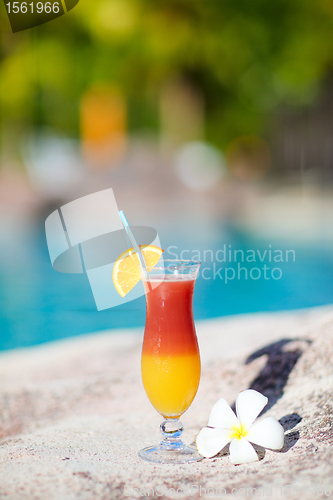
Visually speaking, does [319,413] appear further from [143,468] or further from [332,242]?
[332,242]

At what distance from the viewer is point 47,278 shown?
580 cm

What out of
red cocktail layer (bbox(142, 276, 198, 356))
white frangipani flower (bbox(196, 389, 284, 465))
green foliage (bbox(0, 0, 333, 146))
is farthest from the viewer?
green foliage (bbox(0, 0, 333, 146))

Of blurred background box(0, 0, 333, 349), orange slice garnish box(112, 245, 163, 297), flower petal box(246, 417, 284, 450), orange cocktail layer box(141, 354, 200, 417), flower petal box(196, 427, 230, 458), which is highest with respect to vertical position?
orange slice garnish box(112, 245, 163, 297)

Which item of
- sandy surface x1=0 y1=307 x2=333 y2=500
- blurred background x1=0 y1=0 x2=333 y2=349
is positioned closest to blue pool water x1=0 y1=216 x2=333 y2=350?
blurred background x1=0 y1=0 x2=333 y2=349

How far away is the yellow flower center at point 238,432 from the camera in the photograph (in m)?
1.25

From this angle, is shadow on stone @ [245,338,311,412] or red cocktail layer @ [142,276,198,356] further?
shadow on stone @ [245,338,311,412]

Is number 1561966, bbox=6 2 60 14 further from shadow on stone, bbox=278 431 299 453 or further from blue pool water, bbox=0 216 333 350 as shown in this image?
shadow on stone, bbox=278 431 299 453

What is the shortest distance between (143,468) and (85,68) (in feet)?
35.1

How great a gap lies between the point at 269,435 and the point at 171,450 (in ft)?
0.89

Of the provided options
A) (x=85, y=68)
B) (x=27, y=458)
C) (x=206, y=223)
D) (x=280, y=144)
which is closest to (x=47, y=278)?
(x=206, y=223)

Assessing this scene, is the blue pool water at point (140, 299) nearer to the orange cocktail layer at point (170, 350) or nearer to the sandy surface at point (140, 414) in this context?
the sandy surface at point (140, 414)

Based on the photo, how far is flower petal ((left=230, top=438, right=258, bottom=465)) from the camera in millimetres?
1185

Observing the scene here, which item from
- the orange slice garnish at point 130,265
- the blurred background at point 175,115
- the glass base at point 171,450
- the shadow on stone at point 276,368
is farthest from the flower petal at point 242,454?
the blurred background at point 175,115

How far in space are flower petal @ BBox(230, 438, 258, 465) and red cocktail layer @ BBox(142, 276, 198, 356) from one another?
0.25m
